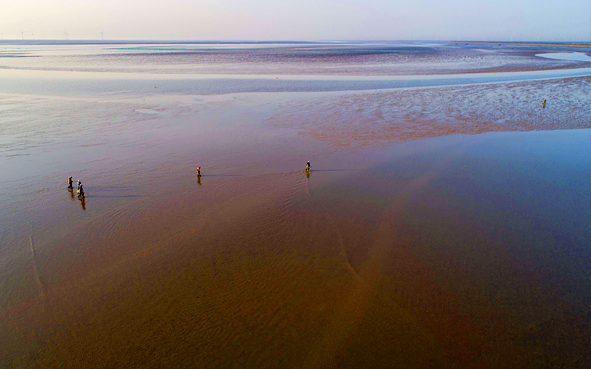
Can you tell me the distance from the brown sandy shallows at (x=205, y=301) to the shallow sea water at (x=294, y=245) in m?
0.05

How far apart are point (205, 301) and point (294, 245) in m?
3.48

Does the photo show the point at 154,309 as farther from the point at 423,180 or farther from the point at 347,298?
the point at 423,180

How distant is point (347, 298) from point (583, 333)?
18.6 ft

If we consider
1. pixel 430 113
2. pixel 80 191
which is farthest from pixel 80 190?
pixel 430 113

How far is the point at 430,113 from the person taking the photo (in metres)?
28.0

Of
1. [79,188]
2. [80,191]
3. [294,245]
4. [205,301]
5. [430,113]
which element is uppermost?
[430,113]

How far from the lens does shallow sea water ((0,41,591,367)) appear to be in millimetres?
7586

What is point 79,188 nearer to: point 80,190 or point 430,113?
point 80,190

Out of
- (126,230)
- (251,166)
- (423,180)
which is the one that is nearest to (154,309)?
(126,230)

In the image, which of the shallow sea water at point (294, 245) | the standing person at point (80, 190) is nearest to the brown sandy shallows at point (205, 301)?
the shallow sea water at point (294, 245)

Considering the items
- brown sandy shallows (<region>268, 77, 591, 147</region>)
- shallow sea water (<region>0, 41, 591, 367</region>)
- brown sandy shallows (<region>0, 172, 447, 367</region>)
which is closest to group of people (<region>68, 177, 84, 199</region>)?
shallow sea water (<region>0, 41, 591, 367</region>)

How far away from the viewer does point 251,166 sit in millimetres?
17172

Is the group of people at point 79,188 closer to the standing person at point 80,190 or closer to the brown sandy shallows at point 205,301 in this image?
the standing person at point 80,190

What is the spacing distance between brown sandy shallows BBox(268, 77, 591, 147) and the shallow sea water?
0.51 metres
